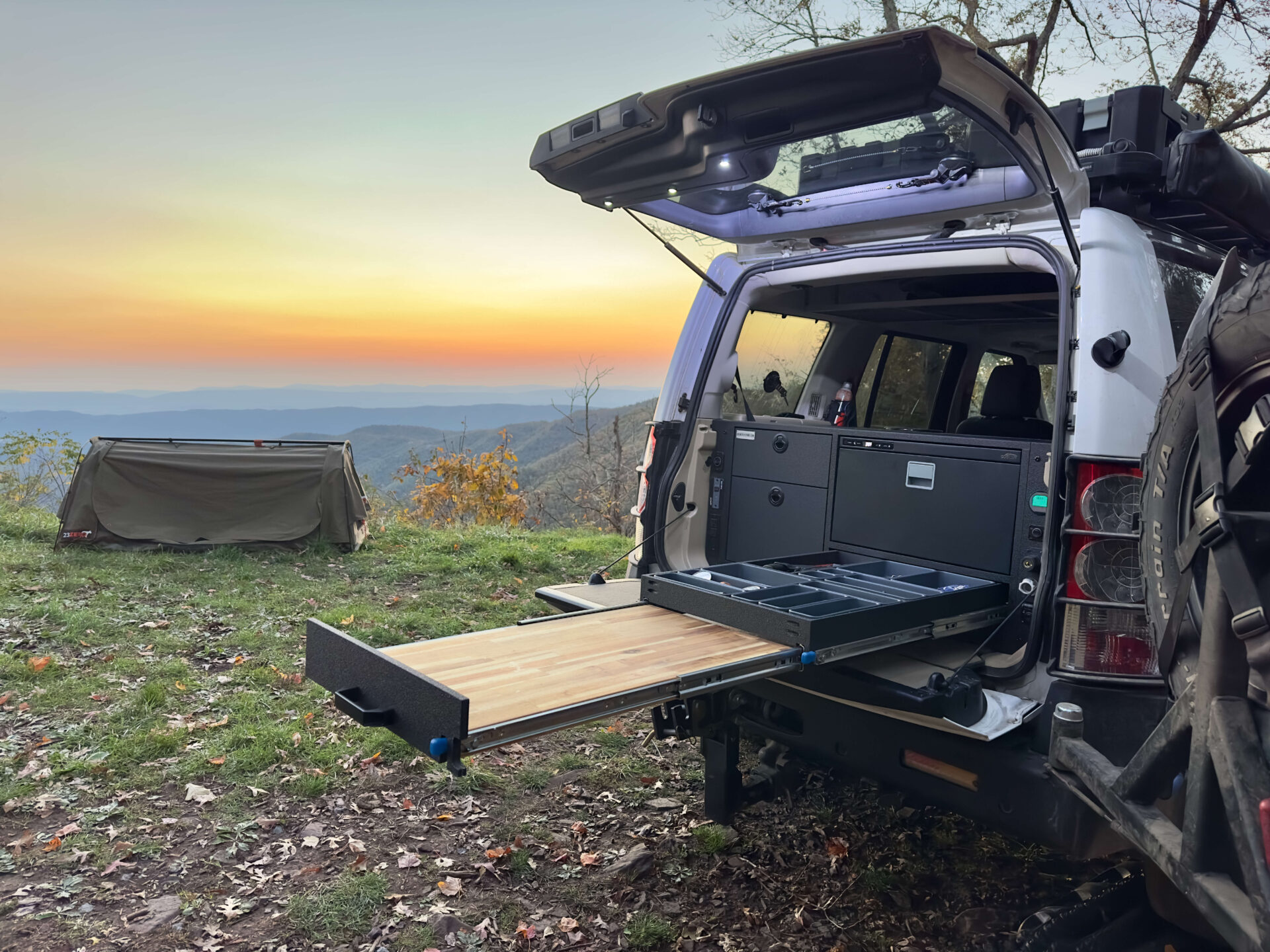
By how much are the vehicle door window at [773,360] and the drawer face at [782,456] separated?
27 cm

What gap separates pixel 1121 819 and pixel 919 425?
3.77m

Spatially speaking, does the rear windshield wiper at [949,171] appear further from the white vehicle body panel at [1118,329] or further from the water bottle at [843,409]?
the water bottle at [843,409]

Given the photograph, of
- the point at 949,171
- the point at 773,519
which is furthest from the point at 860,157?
the point at 773,519

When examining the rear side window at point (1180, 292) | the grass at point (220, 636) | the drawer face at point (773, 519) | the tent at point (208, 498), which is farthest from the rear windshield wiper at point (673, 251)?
the tent at point (208, 498)

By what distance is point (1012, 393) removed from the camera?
4297mm

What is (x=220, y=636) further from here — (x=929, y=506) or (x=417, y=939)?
(x=929, y=506)

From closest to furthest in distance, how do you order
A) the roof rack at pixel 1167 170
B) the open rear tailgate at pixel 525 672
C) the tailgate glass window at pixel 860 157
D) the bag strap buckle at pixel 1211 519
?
the bag strap buckle at pixel 1211 519, the open rear tailgate at pixel 525 672, the roof rack at pixel 1167 170, the tailgate glass window at pixel 860 157

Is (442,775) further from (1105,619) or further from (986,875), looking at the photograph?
(1105,619)

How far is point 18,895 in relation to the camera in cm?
297

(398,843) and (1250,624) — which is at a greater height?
(1250,624)

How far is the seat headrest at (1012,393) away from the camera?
427 centimetres

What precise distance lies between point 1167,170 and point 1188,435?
940 mm

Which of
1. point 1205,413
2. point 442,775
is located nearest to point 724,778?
point 442,775

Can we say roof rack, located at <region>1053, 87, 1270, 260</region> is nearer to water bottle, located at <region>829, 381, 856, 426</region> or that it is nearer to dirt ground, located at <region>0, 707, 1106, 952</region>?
water bottle, located at <region>829, 381, 856, 426</region>
